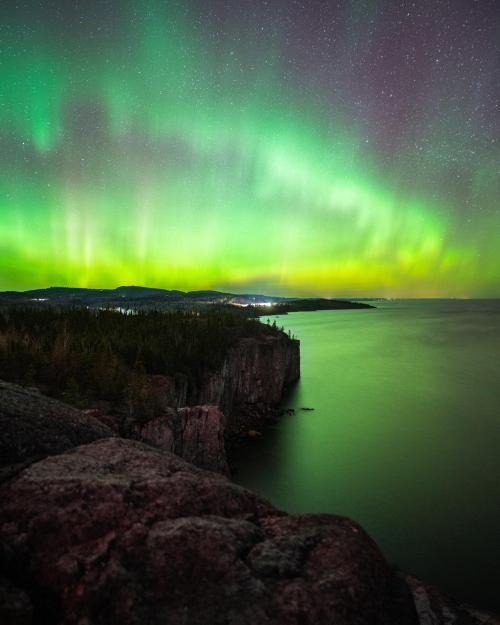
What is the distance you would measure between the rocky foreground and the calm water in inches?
A: 508

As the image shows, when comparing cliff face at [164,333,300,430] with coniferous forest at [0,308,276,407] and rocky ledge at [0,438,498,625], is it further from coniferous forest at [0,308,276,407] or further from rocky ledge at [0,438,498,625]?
rocky ledge at [0,438,498,625]

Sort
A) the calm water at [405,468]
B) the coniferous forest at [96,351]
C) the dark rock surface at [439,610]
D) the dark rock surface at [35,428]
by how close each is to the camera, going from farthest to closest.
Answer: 1. the calm water at [405,468]
2. the coniferous forest at [96,351]
3. the dark rock surface at [35,428]
4. the dark rock surface at [439,610]

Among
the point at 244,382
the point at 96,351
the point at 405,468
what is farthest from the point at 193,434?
the point at 244,382

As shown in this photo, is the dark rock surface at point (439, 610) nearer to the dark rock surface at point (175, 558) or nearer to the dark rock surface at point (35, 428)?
the dark rock surface at point (175, 558)

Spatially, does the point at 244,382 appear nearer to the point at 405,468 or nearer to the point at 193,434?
the point at 405,468

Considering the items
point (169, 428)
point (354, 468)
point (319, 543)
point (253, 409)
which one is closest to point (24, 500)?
point (319, 543)

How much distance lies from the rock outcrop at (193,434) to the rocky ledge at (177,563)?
8.95m

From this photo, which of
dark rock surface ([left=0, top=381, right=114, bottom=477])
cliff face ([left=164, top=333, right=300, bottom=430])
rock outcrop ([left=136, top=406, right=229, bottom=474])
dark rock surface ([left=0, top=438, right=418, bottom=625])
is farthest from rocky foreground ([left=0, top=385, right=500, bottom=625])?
cliff face ([left=164, top=333, right=300, bottom=430])

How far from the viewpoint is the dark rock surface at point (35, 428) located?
15.6ft

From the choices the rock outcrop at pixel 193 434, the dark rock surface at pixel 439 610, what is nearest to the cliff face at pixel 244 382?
the rock outcrop at pixel 193 434

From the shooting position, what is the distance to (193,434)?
14.3m

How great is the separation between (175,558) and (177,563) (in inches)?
1.9

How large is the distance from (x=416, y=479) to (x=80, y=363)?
19.0 meters

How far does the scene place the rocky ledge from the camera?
290 centimetres
